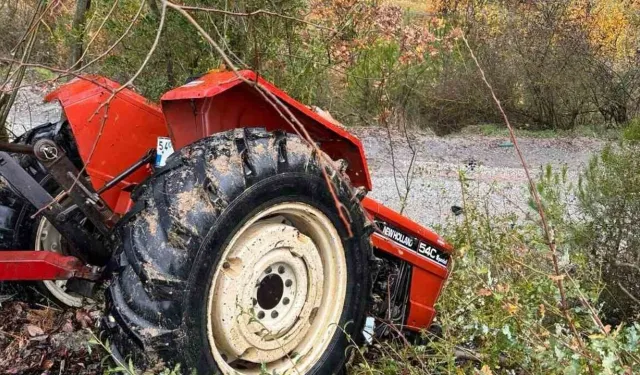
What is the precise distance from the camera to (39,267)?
287 cm

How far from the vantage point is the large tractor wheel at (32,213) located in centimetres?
367

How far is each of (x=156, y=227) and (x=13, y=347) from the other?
5.01 ft

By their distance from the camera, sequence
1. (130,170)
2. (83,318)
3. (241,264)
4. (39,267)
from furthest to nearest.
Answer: (83,318) < (130,170) < (39,267) < (241,264)

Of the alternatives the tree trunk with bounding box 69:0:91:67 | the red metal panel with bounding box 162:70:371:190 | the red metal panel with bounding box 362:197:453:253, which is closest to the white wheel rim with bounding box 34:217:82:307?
the red metal panel with bounding box 162:70:371:190

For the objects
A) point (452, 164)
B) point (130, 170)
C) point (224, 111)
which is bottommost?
point (452, 164)

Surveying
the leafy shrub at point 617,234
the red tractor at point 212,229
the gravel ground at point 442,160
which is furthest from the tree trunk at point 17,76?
the gravel ground at point 442,160

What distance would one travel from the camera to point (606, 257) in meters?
4.93

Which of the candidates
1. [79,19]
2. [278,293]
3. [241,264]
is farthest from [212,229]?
[79,19]

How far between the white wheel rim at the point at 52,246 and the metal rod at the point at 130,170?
78cm

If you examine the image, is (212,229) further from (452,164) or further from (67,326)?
(452,164)

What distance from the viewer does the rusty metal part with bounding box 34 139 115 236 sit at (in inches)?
114

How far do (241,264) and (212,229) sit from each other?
304mm

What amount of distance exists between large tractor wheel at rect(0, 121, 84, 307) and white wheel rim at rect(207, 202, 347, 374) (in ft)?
4.34

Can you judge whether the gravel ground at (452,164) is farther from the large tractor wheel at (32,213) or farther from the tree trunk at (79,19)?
the large tractor wheel at (32,213)
